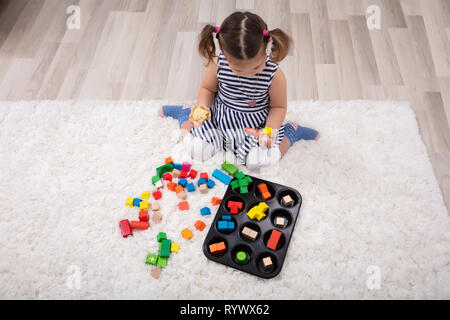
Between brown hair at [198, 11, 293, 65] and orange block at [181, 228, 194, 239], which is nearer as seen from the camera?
brown hair at [198, 11, 293, 65]

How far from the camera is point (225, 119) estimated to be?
3.78 feet

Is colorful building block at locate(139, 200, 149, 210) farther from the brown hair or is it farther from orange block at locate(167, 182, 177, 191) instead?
the brown hair

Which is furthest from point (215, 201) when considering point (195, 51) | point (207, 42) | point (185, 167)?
point (195, 51)

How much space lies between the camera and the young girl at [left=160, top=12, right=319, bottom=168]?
84cm

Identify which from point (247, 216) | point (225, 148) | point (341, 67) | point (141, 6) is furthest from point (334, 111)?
point (141, 6)

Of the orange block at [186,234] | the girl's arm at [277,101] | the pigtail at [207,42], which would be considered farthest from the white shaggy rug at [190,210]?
the pigtail at [207,42]

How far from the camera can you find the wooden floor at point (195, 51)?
1443mm

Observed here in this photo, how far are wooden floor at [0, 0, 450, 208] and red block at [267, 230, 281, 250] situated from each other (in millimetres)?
630

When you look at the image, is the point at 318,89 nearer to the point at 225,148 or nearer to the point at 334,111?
the point at 334,111

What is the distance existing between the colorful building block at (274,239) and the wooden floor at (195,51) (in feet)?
2.07

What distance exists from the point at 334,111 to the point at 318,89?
138 millimetres

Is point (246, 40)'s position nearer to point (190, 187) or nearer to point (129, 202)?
point (190, 187)

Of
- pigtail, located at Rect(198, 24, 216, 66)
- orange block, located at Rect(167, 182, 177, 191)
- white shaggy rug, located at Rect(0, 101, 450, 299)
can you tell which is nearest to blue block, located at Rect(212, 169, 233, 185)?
white shaggy rug, located at Rect(0, 101, 450, 299)

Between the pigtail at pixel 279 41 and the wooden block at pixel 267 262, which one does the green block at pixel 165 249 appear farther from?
the pigtail at pixel 279 41
